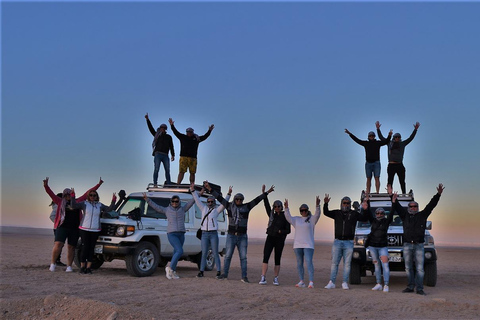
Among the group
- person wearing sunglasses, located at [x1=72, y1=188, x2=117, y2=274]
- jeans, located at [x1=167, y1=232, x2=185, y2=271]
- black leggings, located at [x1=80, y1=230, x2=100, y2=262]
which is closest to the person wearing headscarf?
person wearing sunglasses, located at [x1=72, y1=188, x2=117, y2=274]

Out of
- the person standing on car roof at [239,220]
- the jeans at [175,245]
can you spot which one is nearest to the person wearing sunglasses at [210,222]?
the person standing on car roof at [239,220]

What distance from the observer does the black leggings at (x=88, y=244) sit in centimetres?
1495

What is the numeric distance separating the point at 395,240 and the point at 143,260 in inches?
253

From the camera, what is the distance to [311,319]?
33.7 ft

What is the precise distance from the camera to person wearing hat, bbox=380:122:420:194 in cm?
1767

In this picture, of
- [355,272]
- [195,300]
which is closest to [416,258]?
[355,272]

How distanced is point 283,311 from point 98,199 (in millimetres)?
6491

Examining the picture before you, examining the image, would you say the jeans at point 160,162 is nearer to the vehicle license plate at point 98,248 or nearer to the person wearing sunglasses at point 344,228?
the vehicle license plate at point 98,248

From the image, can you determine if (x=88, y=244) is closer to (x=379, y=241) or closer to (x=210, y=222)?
(x=210, y=222)

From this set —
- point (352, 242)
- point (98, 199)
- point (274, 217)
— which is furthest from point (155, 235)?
point (352, 242)

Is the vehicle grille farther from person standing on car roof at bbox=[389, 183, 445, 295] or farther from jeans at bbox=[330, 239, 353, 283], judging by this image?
jeans at bbox=[330, 239, 353, 283]

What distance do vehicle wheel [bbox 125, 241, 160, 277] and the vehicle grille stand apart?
5959mm

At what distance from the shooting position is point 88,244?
49.2 ft

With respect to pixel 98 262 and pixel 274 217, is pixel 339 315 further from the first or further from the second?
pixel 98 262
